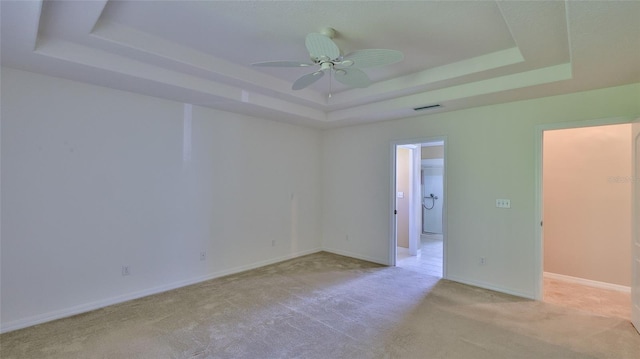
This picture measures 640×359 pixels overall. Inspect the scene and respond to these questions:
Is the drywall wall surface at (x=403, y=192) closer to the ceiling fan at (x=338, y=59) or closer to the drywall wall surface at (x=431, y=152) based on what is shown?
the drywall wall surface at (x=431, y=152)

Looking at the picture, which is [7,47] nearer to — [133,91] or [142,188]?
[133,91]

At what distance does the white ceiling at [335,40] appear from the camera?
6.68 ft

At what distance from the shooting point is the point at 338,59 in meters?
2.34

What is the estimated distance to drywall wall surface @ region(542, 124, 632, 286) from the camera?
12.5 feet

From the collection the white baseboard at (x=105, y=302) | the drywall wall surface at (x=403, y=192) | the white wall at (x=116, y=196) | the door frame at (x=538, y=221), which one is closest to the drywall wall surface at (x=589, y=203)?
the door frame at (x=538, y=221)

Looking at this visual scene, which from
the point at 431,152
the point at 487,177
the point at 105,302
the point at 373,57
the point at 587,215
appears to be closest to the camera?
the point at 373,57

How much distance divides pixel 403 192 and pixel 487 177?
2246 millimetres

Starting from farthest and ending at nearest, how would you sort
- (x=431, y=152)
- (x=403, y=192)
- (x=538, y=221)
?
(x=431, y=152), (x=403, y=192), (x=538, y=221)

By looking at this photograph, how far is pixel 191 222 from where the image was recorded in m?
4.02

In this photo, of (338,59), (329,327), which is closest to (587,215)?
(329,327)

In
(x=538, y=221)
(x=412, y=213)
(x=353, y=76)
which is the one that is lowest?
(x=412, y=213)

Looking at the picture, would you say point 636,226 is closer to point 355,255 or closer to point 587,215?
point 587,215

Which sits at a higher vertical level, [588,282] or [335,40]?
[335,40]

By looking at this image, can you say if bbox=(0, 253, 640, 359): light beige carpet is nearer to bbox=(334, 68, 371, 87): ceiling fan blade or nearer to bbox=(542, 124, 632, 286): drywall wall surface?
bbox=(542, 124, 632, 286): drywall wall surface
